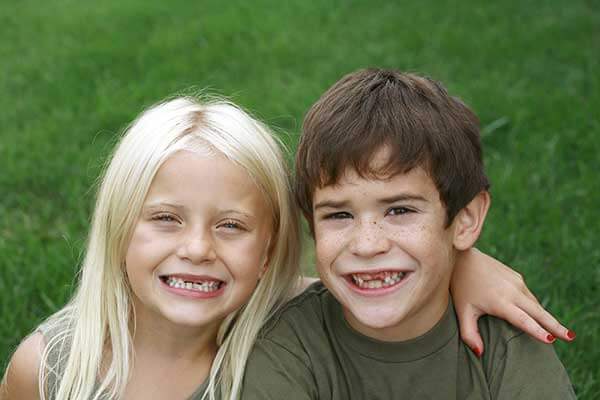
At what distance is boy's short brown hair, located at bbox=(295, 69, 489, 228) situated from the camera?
8.11 ft

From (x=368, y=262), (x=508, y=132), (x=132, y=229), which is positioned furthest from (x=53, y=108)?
(x=368, y=262)

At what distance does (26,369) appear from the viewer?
9.21 feet

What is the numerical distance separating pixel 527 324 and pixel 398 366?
0.38 metres

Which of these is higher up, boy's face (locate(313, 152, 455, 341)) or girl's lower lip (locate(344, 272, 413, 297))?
boy's face (locate(313, 152, 455, 341))

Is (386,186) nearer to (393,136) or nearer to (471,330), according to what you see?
(393,136)

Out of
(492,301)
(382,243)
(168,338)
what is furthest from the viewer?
(168,338)

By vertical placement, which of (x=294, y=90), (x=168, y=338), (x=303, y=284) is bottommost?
(x=168, y=338)

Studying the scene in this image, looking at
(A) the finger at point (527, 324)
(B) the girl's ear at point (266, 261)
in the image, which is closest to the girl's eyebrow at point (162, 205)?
(B) the girl's ear at point (266, 261)

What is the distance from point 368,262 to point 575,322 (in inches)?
52.0

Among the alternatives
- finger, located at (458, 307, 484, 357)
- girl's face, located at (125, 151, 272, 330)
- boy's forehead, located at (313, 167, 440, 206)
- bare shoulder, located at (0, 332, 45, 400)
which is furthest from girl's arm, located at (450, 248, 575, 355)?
bare shoulder, located at (0, 332, 45, 400)

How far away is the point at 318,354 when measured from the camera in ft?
8.70

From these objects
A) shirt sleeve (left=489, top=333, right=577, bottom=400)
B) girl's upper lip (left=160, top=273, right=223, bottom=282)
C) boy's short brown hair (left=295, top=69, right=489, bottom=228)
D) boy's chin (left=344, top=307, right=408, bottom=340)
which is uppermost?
boy's short brown hair (left=295, top=69, right=489, bottom=228)

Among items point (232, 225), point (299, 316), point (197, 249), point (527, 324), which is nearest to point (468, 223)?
point (527, 324)

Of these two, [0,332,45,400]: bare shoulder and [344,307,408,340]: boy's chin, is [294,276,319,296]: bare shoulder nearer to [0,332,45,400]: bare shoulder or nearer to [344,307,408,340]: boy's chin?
[344,307,408,340]: boy's chin
